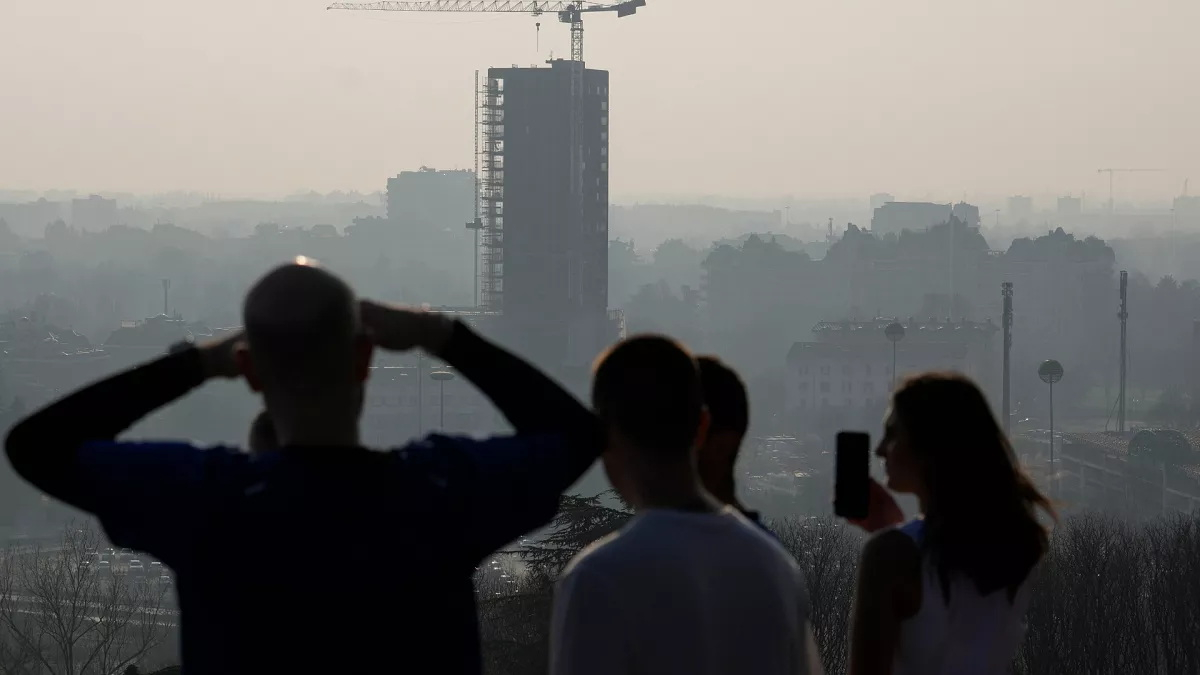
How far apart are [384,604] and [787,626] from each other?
0.71 meters

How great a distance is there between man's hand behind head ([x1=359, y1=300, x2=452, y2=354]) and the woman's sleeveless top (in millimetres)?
1074

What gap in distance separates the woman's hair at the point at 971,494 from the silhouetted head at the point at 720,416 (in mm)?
321

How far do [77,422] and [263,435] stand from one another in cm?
37

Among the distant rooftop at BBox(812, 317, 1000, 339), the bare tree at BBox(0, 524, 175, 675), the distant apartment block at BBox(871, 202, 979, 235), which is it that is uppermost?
the distant apartment block at BBox(871, 202, 979, 235)

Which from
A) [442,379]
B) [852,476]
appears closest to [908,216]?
[442,379]

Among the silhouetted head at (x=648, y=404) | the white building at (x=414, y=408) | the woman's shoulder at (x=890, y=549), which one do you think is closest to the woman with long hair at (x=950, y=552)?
the woman's shoulder at (x=890, y=549)

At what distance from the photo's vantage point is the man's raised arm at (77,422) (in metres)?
2.31

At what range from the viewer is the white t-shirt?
8.41 ft

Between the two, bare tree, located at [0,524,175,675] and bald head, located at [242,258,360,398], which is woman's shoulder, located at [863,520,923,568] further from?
bare tree, located at [0,524,175,675]

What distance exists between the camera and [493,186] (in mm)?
107188

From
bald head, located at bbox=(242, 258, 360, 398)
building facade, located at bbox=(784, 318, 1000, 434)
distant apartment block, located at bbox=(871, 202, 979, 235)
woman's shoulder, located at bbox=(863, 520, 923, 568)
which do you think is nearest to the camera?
bald head, located at bbox=(242, 258, 360, 398)

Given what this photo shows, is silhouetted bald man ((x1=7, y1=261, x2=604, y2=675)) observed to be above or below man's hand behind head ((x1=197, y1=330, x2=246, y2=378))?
below

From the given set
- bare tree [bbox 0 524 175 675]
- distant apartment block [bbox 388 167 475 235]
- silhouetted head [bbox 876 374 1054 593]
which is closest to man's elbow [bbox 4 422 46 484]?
silhouetted head [bbox 876 374 1054 593]

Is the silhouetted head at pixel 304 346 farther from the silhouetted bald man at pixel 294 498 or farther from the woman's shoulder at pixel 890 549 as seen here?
the woman's shoulder at pixel 890 549
